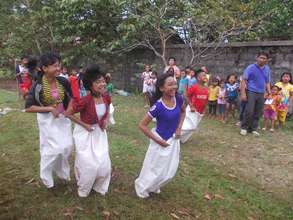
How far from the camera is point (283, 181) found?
18.8 ft

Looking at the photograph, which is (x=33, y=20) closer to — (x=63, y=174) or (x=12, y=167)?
(x=12, y=167)

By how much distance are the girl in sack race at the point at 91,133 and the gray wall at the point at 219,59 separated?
8.02 m

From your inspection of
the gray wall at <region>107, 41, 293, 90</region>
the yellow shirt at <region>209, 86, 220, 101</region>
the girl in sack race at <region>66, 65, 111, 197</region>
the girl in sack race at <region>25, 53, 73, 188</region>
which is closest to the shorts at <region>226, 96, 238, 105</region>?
the yellow shirt at <region>209, 86, 220, 101</region>

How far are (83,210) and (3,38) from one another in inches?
641

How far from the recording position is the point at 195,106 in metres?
7.41

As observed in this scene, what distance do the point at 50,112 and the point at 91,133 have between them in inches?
21.4

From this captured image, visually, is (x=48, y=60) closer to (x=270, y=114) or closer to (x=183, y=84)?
(x=270, y=114)

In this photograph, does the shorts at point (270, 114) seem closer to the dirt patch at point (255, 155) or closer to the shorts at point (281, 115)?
the shorts at point (281, 115)

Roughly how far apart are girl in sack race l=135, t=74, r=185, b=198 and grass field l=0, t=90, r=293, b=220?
404 mm

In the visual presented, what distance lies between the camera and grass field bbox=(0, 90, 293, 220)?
4.56 m

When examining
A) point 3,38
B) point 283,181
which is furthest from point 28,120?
point 3,38

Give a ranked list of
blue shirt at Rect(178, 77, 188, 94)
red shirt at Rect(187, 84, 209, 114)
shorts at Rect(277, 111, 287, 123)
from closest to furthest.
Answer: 1. red shirt at Rect(187, 84, 209, 114)
2. shorts at Rect(277, 111, 287, 123)
3. blue shirt at Rect(178, 77, 188, 94)

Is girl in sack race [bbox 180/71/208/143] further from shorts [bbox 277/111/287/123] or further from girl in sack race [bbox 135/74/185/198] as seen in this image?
shorts [bbox 277/111/287/123]

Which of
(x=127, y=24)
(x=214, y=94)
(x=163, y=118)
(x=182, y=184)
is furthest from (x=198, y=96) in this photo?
(x=127, y=24)
